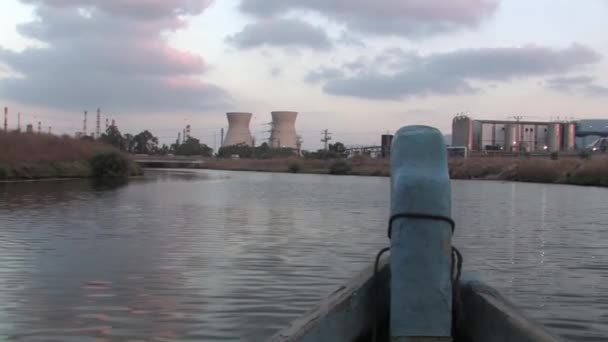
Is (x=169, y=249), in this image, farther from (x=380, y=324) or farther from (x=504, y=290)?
(x=380, y=324)

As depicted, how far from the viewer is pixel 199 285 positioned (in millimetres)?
10484

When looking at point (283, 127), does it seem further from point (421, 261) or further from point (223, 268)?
point (421, 261)

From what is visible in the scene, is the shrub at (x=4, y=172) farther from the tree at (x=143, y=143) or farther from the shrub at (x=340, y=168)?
the tree at (x=143, y=143)

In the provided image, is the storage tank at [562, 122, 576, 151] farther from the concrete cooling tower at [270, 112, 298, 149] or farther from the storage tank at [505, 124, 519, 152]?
the concrete cooling tower at [270, 112, 298, 149]

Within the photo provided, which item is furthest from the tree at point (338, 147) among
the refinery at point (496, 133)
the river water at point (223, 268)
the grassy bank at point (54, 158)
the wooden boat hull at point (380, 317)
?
the wooden boat hull at point (380, 317)

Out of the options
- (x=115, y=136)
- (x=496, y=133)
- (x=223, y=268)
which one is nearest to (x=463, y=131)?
(x=496, y=133)

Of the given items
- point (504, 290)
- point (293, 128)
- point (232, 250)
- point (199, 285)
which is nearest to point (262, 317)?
point (199, 285)

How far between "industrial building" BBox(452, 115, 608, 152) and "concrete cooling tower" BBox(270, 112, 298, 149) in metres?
35.6

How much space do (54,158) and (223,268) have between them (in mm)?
53893

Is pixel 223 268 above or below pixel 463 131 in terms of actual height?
below

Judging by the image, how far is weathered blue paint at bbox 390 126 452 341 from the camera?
5594 millimetres

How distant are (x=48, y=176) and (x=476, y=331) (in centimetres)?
5518

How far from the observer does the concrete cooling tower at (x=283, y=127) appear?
5896 inches

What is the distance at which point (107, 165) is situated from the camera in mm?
63344
